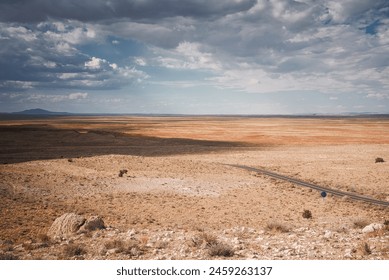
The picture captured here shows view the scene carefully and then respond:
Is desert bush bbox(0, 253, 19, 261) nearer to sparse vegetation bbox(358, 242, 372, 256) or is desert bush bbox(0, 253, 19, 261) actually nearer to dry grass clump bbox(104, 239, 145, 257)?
dry grass clump bbox(104, 239, 145, 257)

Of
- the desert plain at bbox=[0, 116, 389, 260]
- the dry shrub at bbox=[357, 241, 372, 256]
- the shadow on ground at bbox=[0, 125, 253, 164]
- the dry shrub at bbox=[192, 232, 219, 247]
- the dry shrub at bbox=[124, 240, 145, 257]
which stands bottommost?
the shadow on ground at bbox=[0, 125, 253, 164]

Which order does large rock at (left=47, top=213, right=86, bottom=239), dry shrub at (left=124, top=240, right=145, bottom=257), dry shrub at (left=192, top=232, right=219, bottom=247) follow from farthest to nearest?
large rock at (left=47, top=213, right=86, bottom=239) → dry shrub at (left=192, top=232, right=219, bottom=247) → dry shrub at (left=124, top=240, right=145, bottom=257)

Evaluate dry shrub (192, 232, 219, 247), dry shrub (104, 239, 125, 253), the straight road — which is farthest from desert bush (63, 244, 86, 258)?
the straight road

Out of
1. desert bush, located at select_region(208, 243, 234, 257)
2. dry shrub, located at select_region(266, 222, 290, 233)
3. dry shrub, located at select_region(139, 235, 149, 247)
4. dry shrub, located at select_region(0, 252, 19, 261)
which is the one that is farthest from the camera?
dry shrub, located at select_region(266, 222, 290, 233)

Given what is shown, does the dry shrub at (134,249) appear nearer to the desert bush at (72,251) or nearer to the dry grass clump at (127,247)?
the dry grass clump at (127,247)

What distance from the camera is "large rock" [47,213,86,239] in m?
13.0

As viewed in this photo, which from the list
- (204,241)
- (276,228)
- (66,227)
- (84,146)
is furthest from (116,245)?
(84,146)

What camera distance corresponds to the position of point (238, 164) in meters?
41.5

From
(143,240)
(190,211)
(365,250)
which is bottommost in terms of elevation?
(190,211)

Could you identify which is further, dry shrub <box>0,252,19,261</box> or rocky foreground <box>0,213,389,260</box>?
rocky foreground <box>0,213,389,260</box>

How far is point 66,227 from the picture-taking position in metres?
13.4

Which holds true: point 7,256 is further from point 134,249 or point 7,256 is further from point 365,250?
point 365,250

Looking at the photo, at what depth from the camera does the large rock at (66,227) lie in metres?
13.0
